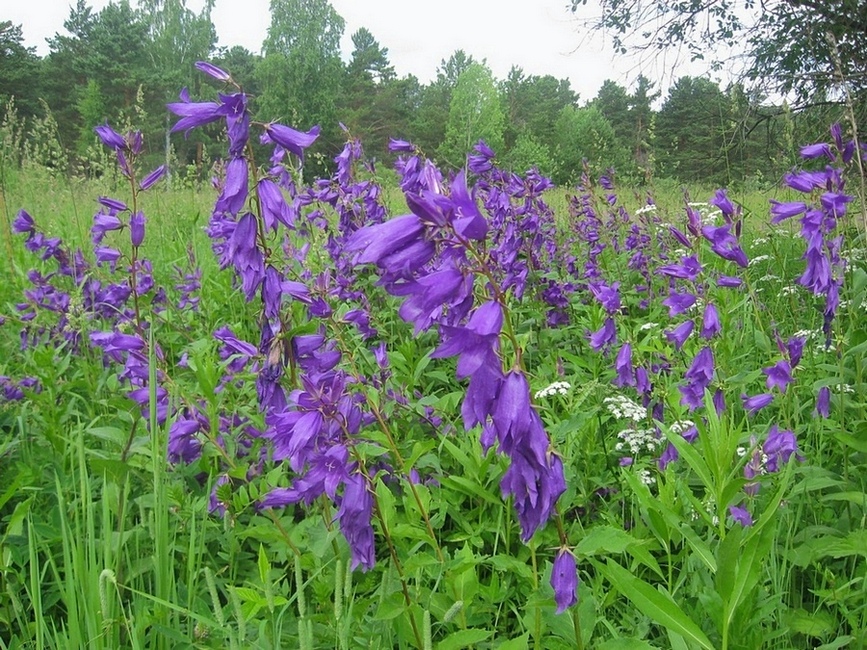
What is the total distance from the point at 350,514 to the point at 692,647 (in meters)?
0.77

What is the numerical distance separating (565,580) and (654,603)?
16cm

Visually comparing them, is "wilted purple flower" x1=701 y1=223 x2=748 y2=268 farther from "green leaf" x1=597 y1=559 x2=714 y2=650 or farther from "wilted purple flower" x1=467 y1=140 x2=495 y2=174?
"wilted purple flower" x1=467 y1=140 x2=495 y2=174

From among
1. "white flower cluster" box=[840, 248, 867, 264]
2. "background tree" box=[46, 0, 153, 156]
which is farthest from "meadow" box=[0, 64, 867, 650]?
"background tree" box=[46, 0, 153, 156]

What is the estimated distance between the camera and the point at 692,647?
1394 millimetres

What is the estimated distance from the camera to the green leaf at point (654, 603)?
A: 1.09 metres

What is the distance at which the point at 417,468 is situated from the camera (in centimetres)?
243

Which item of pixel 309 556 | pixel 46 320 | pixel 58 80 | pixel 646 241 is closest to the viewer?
pixel 309 556

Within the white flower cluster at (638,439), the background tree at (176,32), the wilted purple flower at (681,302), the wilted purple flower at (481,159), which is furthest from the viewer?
the background tree at (176,32)

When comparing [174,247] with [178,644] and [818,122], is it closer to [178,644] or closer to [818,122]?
[178,644]

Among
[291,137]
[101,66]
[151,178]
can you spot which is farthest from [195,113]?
[101,66]

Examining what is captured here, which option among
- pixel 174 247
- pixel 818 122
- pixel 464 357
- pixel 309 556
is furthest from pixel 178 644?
pixel 818 122

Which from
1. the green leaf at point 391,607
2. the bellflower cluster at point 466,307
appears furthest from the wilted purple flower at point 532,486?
the green leaf at point 391,607

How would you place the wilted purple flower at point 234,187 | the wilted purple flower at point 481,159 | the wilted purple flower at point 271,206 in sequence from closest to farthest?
the wilted purple flower at point 234,187 < the wilted purple flower at point 271,206 < the wilted purple flower at point 481,159

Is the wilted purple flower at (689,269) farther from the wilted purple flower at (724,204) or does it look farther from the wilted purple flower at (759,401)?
the wilted purple flower at (759,401)
